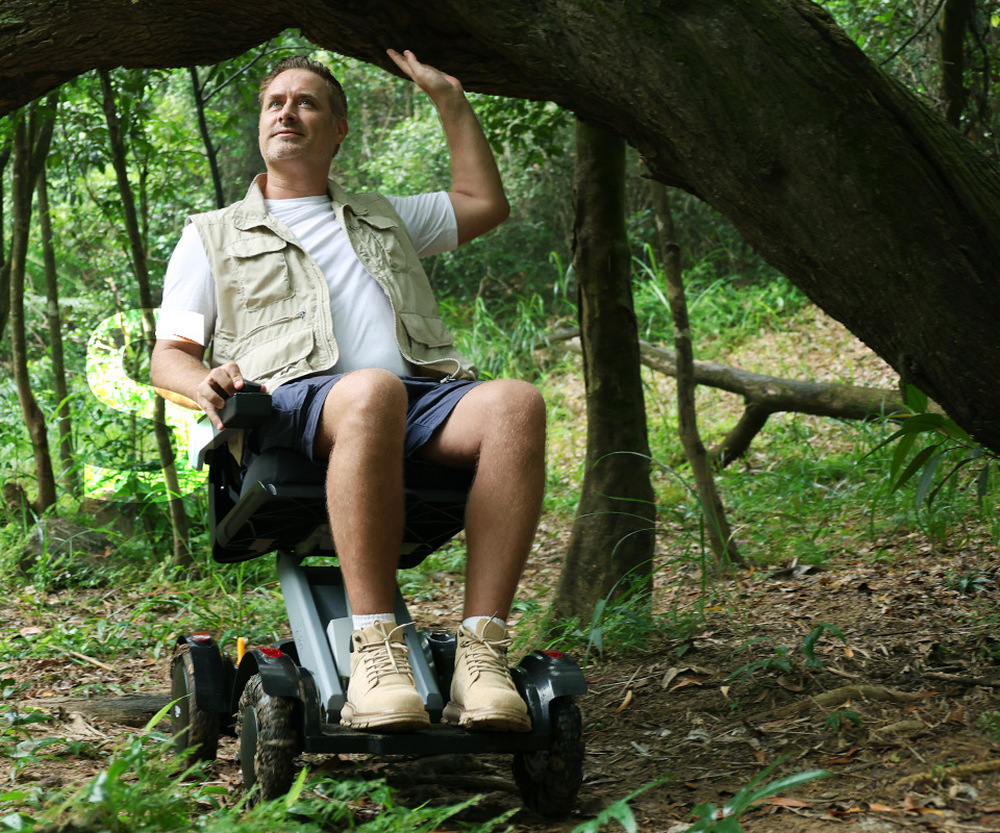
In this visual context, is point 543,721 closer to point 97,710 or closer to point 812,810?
point 812,810

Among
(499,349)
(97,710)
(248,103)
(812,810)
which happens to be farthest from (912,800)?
(499,349)

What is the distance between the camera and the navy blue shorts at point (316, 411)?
81.8 inches

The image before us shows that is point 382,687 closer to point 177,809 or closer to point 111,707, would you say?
point 177,809

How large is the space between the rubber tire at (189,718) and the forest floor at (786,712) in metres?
0.08

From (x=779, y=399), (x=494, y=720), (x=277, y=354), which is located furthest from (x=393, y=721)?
(x=779, y=399)

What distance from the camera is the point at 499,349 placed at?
809cm

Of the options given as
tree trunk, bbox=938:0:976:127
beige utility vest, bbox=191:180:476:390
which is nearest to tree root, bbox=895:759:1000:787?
beige utility vest, bbox=191:180:476:390

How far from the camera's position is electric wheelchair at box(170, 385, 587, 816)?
1854 millimetres

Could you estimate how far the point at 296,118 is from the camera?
8.66 ft

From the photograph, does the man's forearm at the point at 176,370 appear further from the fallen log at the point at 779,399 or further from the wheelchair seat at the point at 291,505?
the fallen log at the point at 779,399

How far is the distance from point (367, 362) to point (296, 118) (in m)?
0.72

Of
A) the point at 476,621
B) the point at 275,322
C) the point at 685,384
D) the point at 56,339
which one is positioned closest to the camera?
the point at 476,621

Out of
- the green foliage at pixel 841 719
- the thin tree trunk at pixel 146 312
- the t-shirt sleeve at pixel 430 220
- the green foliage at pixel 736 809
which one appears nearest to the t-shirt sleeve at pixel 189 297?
the t-shirt sleeve at pixel 430 220

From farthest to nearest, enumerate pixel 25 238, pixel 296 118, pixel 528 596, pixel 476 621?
pixel 25 238 < pixel 528 596 < pixel 296 118 < pixel 476 621
